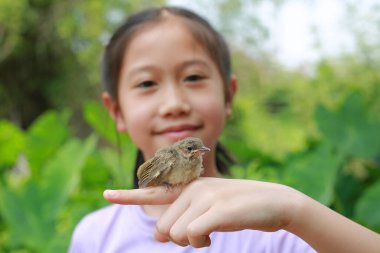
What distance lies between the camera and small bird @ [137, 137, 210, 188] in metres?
1.08

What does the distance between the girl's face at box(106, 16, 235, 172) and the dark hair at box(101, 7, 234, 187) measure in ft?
0.18

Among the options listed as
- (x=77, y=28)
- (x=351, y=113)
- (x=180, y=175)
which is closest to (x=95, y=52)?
(x=77, y=28)

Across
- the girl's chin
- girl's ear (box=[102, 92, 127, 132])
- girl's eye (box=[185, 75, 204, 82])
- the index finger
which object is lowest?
the index finger

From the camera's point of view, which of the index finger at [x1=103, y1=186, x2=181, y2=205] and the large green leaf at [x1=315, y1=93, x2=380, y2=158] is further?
the large green leaf at [x1=315, y1=93, x2=380, y2=158]

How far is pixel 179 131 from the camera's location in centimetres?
156

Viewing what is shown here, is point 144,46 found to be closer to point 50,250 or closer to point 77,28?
point 50,250

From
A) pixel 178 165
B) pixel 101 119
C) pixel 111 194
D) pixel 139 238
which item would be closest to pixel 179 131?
pixel 139 238

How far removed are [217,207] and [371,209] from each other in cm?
235

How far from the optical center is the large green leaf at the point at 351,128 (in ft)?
11.3

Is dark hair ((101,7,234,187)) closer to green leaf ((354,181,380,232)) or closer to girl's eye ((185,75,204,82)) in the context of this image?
girl's eye ((185,75,204,82))

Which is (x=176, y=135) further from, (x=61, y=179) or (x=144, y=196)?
(x=61, y=179)

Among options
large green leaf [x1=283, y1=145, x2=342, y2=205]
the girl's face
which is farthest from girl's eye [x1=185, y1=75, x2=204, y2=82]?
large green leaf [x1=283, y1=145, x2=342, y2=205]

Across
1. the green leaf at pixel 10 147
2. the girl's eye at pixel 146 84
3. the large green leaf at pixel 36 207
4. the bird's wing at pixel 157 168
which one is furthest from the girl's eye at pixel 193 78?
the green leaf at pixel 10 147

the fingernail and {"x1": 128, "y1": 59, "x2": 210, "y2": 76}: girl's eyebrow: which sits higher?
{"x1": 128, "y1": 59, "x2": 210, "y2": 76}: girl's eyebrow
